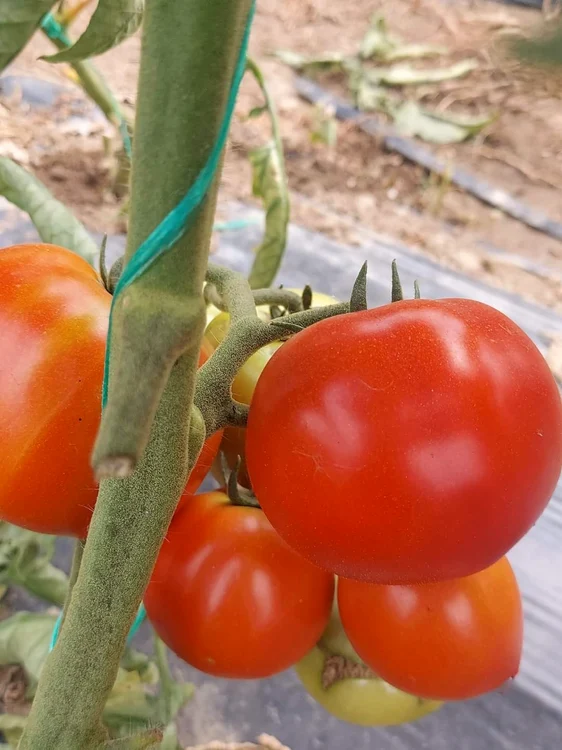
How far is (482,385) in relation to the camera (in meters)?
0.37

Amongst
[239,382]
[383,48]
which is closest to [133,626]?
[239,382]

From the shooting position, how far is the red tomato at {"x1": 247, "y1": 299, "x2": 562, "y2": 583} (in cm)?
37

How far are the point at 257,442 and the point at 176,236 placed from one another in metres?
0.18

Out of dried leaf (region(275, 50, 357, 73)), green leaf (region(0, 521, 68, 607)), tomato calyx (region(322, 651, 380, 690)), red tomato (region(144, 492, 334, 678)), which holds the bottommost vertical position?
green leaf (region(0, 521, 68, 607))

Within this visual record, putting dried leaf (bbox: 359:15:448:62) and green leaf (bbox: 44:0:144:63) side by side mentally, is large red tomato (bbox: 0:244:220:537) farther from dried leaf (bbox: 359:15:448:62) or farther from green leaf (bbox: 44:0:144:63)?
dried leaf (bbox: 359:15:448:62)

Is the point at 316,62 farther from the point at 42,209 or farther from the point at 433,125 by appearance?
the point at 42,209

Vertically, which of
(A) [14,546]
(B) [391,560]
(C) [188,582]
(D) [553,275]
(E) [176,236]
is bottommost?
(D) [553,275]

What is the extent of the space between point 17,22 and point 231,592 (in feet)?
1.23

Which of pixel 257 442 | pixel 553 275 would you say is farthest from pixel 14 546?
pixel 553 275

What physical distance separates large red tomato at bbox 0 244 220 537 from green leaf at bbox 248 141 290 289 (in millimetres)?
495

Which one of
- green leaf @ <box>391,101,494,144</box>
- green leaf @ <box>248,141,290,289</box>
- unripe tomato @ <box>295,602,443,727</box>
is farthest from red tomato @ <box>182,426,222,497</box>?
green leaf @ <box>391,101,494,144</box>

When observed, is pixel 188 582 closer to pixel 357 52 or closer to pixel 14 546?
pixel 14 546

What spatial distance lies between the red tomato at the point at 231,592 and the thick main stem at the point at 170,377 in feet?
0.43

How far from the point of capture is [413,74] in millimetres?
3160
